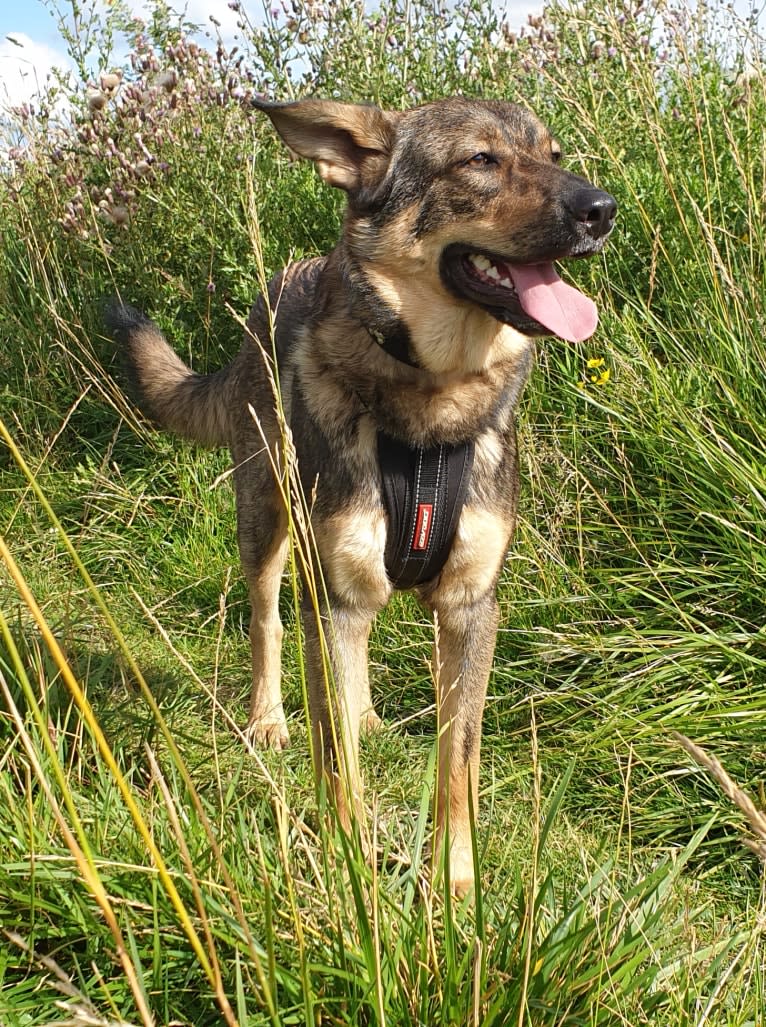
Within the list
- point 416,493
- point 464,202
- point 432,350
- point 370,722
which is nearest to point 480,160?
point 464,202

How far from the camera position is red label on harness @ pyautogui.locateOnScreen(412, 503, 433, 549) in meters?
2.61

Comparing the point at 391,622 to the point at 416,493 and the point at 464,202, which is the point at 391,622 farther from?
the point at 464,202

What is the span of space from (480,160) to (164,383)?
1807 millimetres

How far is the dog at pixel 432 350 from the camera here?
258cm

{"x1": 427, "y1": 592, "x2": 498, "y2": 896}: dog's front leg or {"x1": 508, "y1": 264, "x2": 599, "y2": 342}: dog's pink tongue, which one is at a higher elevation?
{"x1": 508, "y1": 264, "x2": 599, "y2": 342}: dog's pink tongue

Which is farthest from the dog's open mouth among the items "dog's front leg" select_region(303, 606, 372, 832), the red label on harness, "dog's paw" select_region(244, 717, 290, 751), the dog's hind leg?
"dog's paw" select_region(244, 717, 290, 751)

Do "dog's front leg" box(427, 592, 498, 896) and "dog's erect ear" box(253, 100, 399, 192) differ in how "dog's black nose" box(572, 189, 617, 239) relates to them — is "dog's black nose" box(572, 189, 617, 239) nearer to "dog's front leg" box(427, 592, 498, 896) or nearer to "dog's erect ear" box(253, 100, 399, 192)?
"dog's erect ear" box(253, 100, 399, 192)

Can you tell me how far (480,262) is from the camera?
2.65 metres

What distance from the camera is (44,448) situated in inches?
196

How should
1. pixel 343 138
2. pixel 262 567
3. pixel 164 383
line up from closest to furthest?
pixel 343 138
pixel 262 567
pixel 164 383

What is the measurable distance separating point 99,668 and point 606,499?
5.93 ft

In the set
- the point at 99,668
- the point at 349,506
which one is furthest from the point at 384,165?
the point at 99,668

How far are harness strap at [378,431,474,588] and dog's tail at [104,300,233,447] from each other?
132cm

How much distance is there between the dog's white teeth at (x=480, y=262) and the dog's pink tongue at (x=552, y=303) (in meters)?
0.06
